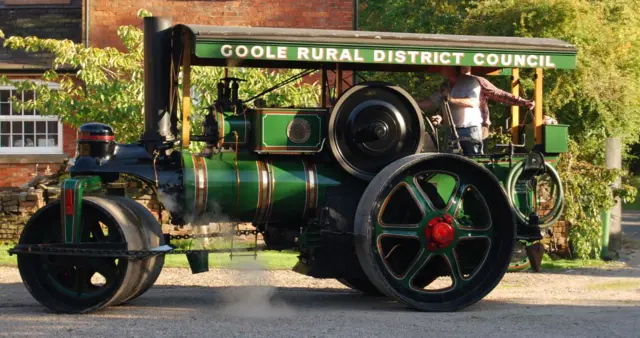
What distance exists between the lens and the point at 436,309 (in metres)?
9.05

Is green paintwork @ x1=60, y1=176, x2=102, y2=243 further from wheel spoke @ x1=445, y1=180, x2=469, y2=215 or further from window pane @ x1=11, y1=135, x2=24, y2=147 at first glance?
window pane @ x1=11, y1=135, x2=24, y2=147

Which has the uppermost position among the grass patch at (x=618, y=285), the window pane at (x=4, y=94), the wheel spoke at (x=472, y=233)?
the window pane at (x=4, y=94)

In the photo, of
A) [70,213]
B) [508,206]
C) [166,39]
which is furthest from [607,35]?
[70,213]

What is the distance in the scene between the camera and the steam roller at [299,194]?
8.88 metres

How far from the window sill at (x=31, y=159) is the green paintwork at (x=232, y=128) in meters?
12.0

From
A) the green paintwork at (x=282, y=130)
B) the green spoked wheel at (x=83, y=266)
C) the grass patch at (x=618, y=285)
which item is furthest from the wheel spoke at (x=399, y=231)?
the grass patch at (x=618, y=285)

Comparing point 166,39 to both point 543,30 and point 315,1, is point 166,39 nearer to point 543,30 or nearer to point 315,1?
point 543,30

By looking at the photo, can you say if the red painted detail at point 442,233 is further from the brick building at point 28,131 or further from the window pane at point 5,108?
the window pane at point 5,108

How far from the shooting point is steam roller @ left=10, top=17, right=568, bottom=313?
8.88 metres

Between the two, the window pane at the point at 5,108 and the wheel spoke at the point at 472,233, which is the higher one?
the window pane at the point at 5,108

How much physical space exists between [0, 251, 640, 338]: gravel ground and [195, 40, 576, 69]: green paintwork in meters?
2.00

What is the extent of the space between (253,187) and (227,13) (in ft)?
38.4

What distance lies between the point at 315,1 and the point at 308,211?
11613 mm

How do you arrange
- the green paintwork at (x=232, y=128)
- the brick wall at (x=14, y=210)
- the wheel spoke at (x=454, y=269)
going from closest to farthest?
the wheel spoke at (x=454, y=269) → the green paintwork at (x=232, y=128) → the brick wall at (x=14, y=210)
